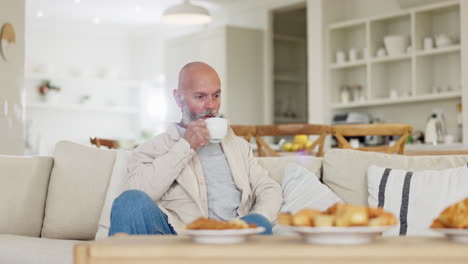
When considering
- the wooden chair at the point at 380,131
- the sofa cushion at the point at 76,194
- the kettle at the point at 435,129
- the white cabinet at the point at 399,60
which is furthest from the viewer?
the white cabinet at the point at 399,60

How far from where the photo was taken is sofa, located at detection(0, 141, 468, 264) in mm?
2652

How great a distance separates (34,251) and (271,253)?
146 cm

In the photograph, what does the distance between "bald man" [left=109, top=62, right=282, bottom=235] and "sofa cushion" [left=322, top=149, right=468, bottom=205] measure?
277 mm

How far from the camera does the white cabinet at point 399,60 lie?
5.91 meters

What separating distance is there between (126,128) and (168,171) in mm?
8093

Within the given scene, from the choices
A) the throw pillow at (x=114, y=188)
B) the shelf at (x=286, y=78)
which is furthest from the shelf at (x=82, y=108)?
the throw pillow at (x=114, y=188)

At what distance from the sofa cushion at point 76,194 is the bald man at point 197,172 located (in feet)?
1.54

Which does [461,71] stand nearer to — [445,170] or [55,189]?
[445,170]

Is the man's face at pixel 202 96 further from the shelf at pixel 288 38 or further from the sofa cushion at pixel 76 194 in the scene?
the shelf at pixel 288 38

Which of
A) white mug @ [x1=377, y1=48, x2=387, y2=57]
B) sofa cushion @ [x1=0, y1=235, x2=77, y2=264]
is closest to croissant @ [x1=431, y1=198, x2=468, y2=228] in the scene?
sofa cushion @ [x1=0, y1=235, x2=77, y2=264]

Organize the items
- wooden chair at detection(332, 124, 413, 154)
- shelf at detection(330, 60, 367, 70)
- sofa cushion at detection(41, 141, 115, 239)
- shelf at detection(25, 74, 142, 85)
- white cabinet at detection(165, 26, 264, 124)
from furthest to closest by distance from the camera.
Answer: shelf at detection(25, 74, 142, 85), white cabinet at detection(165, 26, 264, 124), shelf at detection(330, 60, 367, 70), wooden chair at detection(332, 124, 413, 154), sofa cushion at detection(41, 141, 115, 239)

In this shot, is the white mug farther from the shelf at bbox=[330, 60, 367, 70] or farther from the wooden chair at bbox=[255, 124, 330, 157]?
the wooden chair at bbox=[255, 124, 330, 157]

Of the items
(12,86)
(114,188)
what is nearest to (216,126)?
(114,188)

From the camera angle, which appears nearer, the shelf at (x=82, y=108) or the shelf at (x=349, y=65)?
the shelf at (x=349, y=65)
